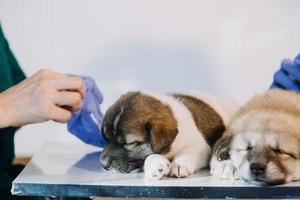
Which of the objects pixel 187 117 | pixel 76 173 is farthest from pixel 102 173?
pixel 187 117

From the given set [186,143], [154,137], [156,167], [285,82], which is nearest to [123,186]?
[156,167]

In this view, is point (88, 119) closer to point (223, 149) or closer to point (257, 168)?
point (223, 149)

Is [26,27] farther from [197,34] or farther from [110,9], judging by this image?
[197,34]

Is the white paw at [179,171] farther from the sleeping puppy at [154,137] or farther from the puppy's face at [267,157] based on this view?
the puppy's face at [267,157]

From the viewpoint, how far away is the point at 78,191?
3.98ft

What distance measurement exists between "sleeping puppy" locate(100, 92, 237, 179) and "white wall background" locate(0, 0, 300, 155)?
2.12ft

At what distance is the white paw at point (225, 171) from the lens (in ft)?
4.13

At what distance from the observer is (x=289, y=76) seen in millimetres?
1604

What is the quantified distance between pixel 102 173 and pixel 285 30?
43.2 inches

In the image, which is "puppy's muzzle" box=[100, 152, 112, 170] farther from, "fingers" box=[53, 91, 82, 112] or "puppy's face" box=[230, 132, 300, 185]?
"puppy's face" box=[230, 132, 300, 185]

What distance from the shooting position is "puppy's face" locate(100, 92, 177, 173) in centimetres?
139

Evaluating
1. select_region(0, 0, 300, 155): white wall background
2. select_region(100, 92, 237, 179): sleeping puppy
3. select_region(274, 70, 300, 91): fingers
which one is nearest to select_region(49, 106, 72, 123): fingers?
select_region(100, 92, 237, 179): sleeping puppy

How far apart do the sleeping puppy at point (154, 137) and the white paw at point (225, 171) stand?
7 centimetres

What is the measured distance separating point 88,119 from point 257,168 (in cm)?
56
